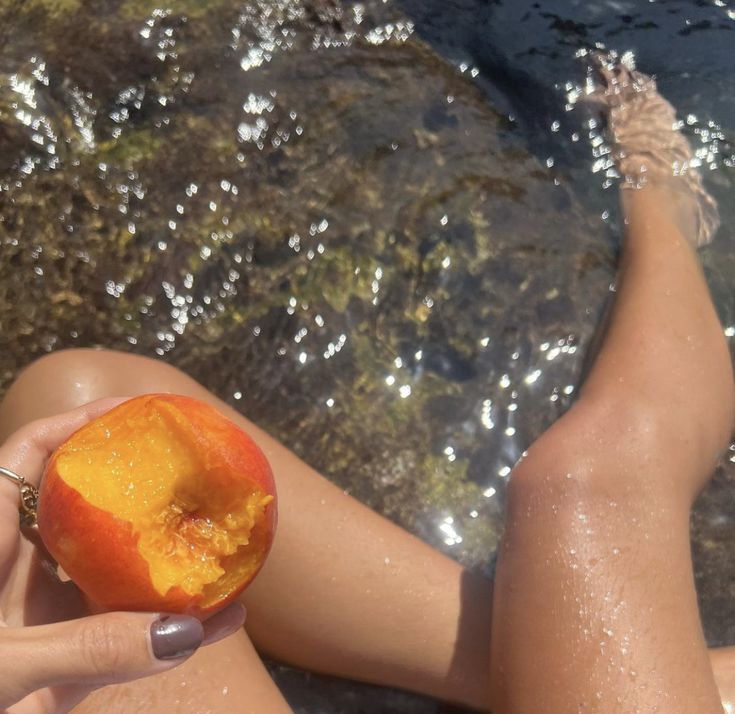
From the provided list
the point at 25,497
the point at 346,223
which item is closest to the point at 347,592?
the point at 25,497

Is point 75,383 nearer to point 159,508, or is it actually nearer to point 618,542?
point 159,508

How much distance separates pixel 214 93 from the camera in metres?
3.58

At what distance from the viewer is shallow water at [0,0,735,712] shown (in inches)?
115

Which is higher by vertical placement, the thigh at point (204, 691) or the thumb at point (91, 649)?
the thumb at point (91, 649)

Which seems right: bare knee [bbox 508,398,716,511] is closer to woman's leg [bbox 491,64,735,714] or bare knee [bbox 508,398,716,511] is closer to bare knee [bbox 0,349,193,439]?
woman's leg [bbox 491,64,735,714]

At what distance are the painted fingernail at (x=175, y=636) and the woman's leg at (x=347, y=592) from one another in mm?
735

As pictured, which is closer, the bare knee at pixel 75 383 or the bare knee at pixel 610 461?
the bare knee at pixel 610 461

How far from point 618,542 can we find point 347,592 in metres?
0.69

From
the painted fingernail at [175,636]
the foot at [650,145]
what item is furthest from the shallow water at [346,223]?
the painted fingernail at [175,636]

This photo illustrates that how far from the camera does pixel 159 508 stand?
1.54 metres

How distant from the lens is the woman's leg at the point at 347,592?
217cm

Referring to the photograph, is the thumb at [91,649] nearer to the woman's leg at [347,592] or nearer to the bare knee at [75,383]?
the woman's leg at [347,592]

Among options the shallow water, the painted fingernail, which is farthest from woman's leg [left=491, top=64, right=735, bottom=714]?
the painted fingernail

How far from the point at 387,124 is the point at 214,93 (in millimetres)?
742
